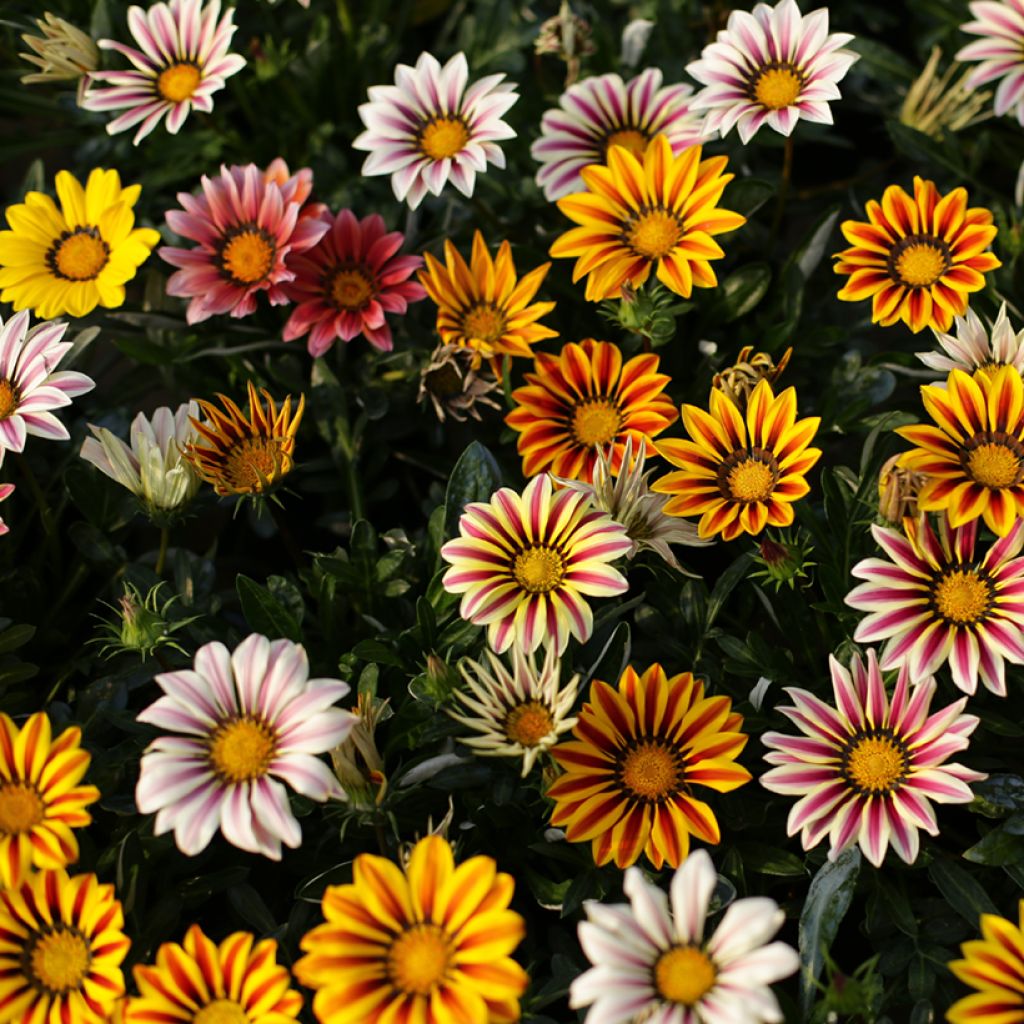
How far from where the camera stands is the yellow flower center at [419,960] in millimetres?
1155

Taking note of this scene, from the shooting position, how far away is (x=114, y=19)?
2.09 metres

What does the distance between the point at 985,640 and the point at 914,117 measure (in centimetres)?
107

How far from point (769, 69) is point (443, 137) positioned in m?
0.43

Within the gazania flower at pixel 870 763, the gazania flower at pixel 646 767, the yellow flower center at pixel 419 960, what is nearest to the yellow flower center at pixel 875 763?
the gazania flower at pixel 870 763

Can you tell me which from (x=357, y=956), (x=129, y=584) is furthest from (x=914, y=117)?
(x=357, y=956)

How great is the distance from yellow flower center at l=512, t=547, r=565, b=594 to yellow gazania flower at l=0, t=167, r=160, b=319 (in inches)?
25.5

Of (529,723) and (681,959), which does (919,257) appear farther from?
(681,959)

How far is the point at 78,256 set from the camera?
172 cm

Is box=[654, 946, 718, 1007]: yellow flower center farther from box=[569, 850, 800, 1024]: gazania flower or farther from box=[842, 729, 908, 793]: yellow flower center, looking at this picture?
box=[842, 729, 908, 793]: yellow flower center

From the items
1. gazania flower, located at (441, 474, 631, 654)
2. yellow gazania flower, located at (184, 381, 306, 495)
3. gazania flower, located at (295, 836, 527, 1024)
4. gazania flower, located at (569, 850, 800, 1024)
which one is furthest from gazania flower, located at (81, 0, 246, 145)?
gazania flower, located at (569, 850, 800, 1024)

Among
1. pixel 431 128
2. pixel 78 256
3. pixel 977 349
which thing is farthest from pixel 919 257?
pixel 78 256

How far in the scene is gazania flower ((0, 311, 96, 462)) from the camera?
147 cm

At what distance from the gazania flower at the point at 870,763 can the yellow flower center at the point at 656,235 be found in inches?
22.2

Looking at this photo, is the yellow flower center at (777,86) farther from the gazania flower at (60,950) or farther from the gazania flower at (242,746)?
the gazania flower at (60,950)
